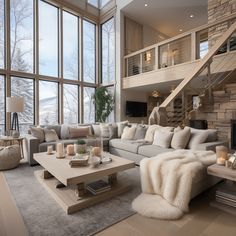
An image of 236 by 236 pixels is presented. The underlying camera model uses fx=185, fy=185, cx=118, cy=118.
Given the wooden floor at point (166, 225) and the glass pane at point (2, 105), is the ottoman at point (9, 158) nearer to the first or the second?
the wooden floor at point (166, 225)

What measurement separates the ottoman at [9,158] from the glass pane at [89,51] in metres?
4.45

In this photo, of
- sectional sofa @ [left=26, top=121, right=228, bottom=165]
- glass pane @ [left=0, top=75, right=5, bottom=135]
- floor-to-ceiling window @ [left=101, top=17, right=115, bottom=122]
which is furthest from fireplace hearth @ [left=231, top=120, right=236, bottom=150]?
glass pane @ [left=0, top=75, right=5, bottom=135]

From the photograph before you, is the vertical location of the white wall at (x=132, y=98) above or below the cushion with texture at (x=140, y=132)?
above

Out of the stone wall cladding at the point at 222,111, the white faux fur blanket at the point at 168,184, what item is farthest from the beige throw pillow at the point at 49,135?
the stone wall cladding at the point at 222,111

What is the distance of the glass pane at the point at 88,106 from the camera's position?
743 cm

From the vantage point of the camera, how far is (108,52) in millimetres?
7617

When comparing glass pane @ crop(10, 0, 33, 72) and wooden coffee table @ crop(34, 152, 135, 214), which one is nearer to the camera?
wooden coffee table @ crop(34, 152, 135, 214)

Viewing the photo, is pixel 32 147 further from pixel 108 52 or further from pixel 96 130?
pixel 108 52

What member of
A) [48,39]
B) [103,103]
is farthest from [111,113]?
[48,39]

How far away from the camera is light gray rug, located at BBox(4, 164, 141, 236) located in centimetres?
172

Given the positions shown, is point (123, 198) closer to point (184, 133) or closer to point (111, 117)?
point (184, 133)

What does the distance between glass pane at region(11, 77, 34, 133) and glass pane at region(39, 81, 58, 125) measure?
11.1 inches

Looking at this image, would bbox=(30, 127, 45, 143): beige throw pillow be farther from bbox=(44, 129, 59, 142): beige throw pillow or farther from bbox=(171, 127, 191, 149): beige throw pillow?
bbox=(171, 127, 191, 149): beige throw pillow

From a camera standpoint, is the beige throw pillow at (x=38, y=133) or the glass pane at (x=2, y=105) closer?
the beige throw pillow at (x=38, y=133)
